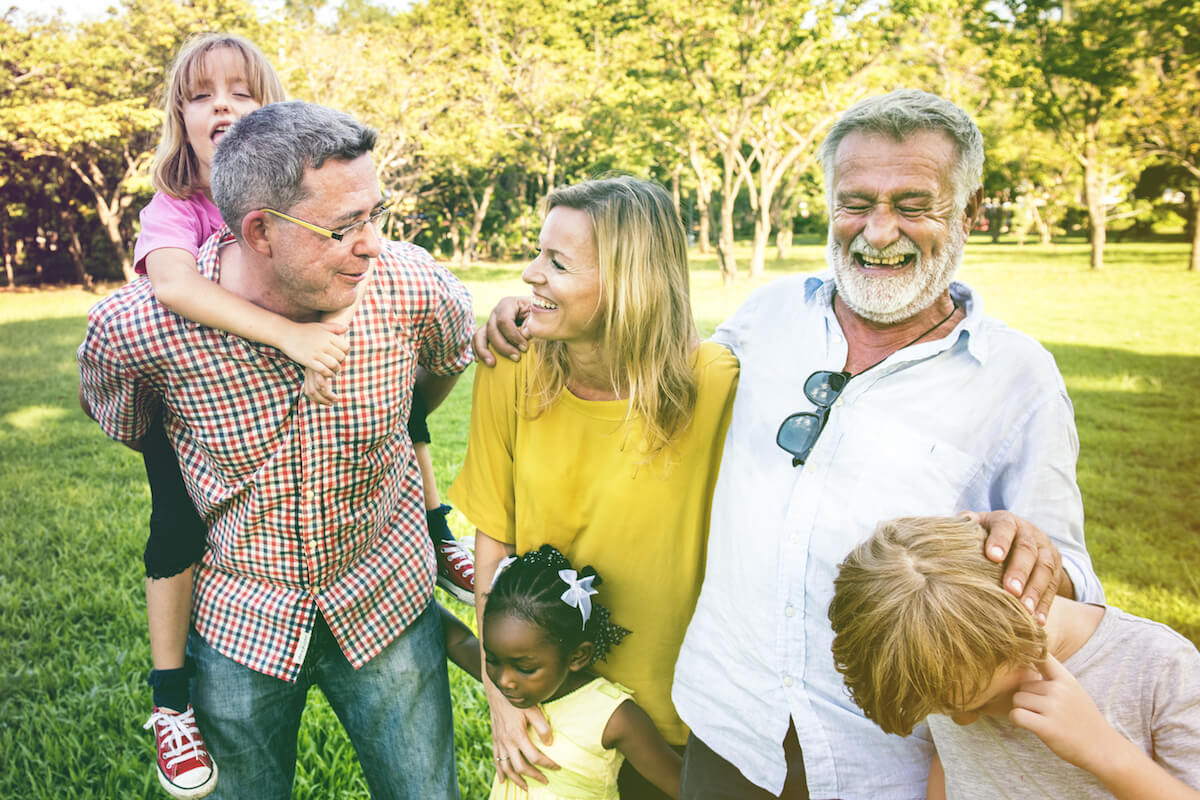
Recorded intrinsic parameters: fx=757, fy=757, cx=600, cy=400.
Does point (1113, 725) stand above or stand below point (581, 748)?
above

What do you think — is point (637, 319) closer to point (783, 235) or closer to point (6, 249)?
point (6, 249)

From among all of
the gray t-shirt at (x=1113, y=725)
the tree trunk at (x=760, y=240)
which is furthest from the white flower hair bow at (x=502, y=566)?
the tree trunk at (x=760, y=240)

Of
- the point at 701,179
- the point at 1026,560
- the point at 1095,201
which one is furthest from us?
the point at 701,179

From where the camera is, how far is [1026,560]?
1588mm

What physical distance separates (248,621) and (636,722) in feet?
3.88

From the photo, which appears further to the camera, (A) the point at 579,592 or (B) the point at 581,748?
(B) the point at 581,748

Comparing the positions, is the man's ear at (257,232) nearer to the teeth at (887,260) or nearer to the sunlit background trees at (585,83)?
the teeth at (887,260)

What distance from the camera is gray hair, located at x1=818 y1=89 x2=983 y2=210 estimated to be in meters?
2.13

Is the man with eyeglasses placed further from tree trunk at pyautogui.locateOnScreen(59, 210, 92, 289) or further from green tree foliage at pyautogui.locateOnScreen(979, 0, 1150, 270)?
tree trunk at pyautogui.locateOnScreen(59, 210, 92, 289)

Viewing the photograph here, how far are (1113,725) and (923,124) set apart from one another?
5.12 ft

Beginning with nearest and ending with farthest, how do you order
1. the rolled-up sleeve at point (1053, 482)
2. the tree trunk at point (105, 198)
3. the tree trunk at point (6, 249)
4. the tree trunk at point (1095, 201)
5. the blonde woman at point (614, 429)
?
the rolled-up sleeve at point (1053, 482) → the blonde woman at point (614, 429) → the tree trunk at point (105, 198) → the tree trunk at point (6, 249) → the tree trunk at point (1095, 201)

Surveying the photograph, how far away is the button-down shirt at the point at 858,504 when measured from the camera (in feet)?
6.26

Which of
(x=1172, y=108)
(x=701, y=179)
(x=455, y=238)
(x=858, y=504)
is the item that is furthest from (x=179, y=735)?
(x=455, y=238)

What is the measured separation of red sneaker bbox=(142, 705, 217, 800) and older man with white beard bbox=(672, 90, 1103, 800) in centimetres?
137
